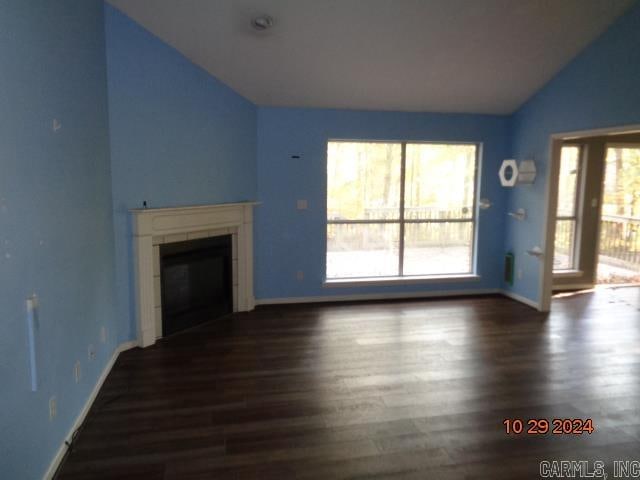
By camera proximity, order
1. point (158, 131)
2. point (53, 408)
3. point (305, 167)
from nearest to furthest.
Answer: point (53, 408) < point (158, 131) < point (305, 167)

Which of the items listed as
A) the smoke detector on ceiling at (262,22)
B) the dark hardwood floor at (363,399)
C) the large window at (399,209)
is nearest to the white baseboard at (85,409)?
the dark hardwood floor at (363,399)

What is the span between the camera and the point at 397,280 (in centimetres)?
584

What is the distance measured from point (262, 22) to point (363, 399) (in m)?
2.99

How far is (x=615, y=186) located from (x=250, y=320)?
5.81m

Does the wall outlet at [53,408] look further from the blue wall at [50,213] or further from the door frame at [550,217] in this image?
the door frame at [550,217]

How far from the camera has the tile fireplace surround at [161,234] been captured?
4008 mm

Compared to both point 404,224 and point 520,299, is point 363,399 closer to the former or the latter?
point 404,224

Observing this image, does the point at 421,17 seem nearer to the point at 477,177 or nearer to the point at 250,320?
the point at 477,177

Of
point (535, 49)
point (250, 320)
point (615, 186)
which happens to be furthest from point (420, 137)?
point (615, 186)

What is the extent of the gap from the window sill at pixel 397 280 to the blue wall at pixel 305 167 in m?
0.07

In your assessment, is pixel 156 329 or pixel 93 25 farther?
pixel 156 329

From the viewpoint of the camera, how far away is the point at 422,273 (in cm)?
604

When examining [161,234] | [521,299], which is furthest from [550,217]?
[161,234]

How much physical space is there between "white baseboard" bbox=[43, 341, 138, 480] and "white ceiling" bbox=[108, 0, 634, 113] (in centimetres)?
269
